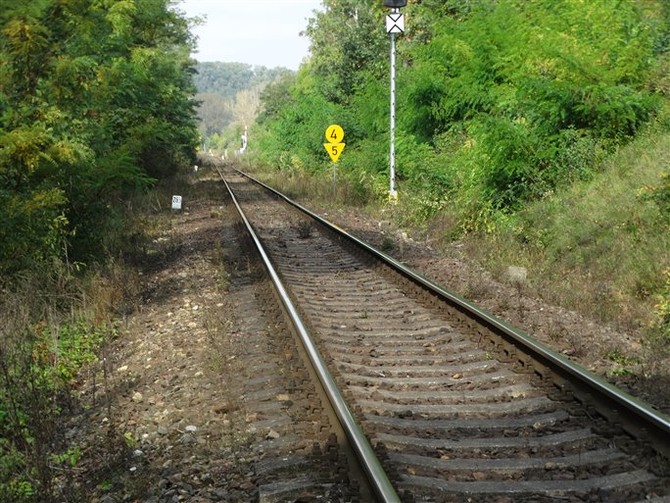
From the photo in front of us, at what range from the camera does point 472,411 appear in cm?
541

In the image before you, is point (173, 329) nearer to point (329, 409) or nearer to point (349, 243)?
point (329, 409)

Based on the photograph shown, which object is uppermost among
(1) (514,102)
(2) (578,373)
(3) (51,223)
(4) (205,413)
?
(1) (514,102)

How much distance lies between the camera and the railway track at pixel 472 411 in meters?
4.25

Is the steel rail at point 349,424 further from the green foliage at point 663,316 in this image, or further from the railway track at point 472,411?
the green foliage at point 663,316

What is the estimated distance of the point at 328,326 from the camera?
782 centimetres

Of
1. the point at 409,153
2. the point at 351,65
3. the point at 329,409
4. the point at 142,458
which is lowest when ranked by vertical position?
the point at 142,458

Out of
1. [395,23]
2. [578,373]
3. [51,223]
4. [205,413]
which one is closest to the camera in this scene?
[578,373]

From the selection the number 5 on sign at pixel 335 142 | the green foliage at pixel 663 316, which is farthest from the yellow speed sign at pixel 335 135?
the green foliage at pixel 663 316

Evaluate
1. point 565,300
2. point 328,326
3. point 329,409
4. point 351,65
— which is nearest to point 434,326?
point 328,326

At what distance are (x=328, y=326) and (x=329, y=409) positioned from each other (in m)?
2.62

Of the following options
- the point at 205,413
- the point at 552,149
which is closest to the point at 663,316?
the point at 205,413

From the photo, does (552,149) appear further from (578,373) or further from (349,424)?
(349,424)

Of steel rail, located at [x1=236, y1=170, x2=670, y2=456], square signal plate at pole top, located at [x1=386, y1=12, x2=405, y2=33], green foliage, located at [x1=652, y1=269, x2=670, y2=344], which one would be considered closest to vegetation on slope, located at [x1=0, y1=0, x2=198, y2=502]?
steel rail, located at [x1=236, y1=170, x2=670, y2=456]

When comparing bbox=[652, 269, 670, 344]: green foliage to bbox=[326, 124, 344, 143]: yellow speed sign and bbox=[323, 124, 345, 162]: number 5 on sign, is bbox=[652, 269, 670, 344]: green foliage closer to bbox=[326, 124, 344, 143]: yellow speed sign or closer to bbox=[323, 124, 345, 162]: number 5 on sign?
bbox=[323, 124, 345, 162]: number 5 on sign
